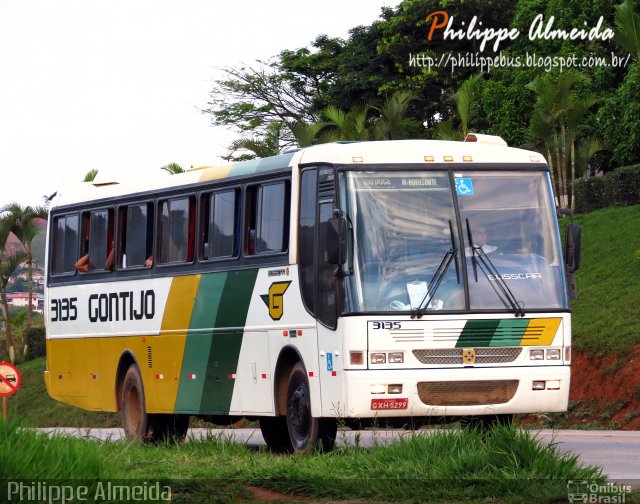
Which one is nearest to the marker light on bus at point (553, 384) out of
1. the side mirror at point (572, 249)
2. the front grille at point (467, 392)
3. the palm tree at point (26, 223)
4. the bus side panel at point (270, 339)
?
the front grille at point (467, 392)

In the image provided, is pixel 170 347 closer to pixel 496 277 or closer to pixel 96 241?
pixel 96 241

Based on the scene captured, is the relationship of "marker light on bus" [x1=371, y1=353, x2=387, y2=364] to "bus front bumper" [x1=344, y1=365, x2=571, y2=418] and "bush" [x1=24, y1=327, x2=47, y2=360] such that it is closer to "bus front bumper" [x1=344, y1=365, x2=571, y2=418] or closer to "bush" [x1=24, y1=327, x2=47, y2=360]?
"bus front bumper" [x1=344, y1=365, x2=571, y2=418]

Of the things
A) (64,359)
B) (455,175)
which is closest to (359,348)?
(455,175)

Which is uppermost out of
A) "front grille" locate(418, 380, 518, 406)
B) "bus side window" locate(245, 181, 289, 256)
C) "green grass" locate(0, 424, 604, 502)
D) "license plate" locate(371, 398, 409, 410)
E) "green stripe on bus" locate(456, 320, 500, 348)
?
"bus side window" locate(245, 181, 289, 256)

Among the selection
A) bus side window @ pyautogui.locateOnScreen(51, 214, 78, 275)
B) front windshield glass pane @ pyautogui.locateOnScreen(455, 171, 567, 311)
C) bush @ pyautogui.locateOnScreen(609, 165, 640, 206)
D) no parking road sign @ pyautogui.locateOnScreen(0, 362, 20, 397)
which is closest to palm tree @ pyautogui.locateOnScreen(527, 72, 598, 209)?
bush @ pyautogui.locateOnScreen(609, 165, 640, 206)

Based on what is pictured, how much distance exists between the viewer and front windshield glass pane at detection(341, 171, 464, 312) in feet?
50.3

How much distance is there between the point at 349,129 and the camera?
1891 inches

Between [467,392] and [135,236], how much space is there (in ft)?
22.9

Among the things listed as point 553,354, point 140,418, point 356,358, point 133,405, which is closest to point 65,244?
point 133,405

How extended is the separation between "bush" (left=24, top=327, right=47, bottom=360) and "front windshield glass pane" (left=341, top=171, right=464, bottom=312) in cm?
4913

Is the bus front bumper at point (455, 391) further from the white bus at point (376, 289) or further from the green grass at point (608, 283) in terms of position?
the green grass at point (608, 283)

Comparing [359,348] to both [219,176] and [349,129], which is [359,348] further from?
[349,129]

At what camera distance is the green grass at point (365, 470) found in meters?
10.1

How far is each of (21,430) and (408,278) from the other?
18.3ft
